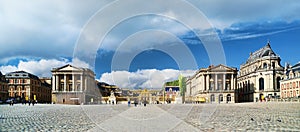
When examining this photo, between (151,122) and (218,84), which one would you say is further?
(218,84)

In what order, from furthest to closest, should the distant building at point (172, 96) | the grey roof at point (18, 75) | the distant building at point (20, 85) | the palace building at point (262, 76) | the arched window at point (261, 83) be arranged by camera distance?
the grey roof at point (18, 75) → the distant building at point (20, 85) → the arched window at point (261, 83) → the palace building at point (262, 76) → the distant building at point (172, 96)

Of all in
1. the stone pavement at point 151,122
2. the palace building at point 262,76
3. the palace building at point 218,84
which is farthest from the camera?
the palace building at point 218,84

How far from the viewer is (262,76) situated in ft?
341

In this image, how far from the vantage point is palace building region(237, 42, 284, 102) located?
100m

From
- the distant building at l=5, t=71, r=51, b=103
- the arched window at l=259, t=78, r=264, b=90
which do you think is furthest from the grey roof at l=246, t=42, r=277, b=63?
the distant building at l=5, t=71, r=51, b=103

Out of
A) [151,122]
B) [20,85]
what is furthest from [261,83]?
[151,122]

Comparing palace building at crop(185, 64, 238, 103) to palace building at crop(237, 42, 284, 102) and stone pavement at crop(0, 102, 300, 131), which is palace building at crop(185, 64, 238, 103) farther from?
stone pavement at crop(0, 102, 300, 131)

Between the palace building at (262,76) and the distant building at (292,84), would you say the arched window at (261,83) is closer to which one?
the palace building at (262,76)

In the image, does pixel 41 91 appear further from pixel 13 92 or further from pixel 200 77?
pixel 200 77

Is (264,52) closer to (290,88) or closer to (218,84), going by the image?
(218,84)

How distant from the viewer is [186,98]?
95.1 m

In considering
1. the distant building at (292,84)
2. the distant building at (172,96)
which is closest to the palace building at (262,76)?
the distant building at (292,84)

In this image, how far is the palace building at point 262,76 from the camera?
100 metres

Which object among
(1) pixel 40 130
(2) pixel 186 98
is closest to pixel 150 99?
(2) pixel 186 98
